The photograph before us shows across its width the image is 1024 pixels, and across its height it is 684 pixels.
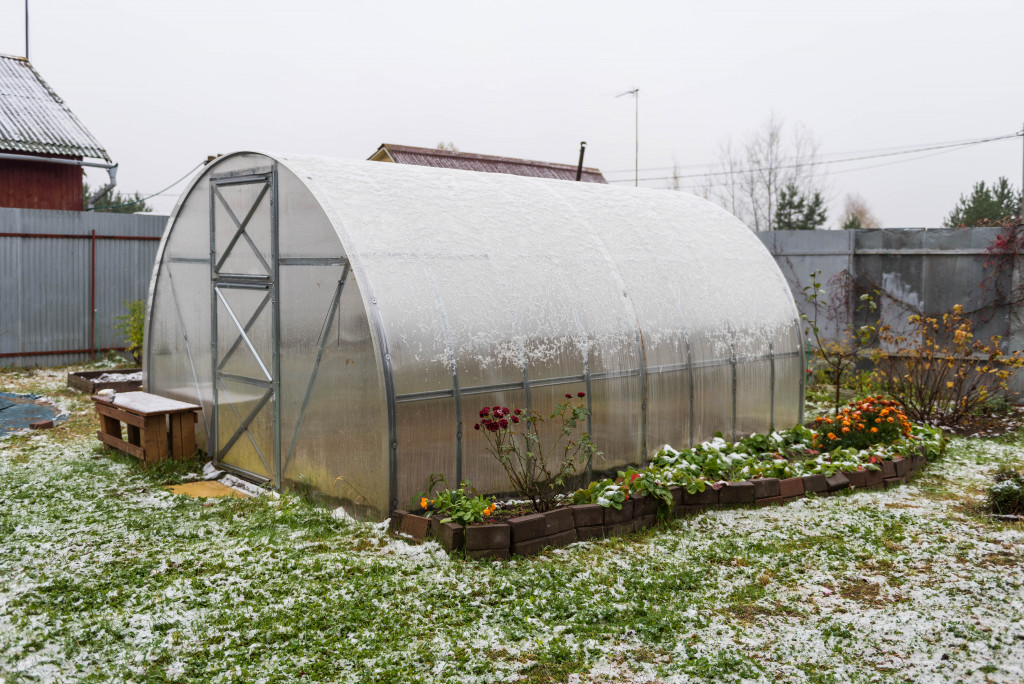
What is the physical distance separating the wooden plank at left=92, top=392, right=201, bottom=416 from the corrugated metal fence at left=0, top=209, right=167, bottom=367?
6.88 m

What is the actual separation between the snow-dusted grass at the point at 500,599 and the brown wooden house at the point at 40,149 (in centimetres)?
1256

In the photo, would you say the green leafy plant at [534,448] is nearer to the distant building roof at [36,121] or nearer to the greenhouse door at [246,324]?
the greenhouse door at [246,324]

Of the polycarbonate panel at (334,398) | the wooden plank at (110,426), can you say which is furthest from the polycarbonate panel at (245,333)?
the wooden plank at (110,426)

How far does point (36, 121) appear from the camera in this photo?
1805 centimetres

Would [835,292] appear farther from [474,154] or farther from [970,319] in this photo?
[474,154]

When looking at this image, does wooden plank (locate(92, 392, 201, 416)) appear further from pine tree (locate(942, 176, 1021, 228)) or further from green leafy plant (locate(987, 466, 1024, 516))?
pine tree (locate(942, 176, 1021, 228))

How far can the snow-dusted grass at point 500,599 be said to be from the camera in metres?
4.39

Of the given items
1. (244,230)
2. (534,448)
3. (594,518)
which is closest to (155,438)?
(244,230)

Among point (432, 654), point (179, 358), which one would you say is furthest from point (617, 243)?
point (432, 654)

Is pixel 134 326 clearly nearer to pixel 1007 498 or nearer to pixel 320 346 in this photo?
pixel 320 346

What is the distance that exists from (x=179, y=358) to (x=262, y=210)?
2283 millimetres

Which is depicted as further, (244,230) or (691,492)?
(244,230)

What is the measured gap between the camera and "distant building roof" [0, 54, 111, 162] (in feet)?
57.0

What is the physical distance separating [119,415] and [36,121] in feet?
40.4
